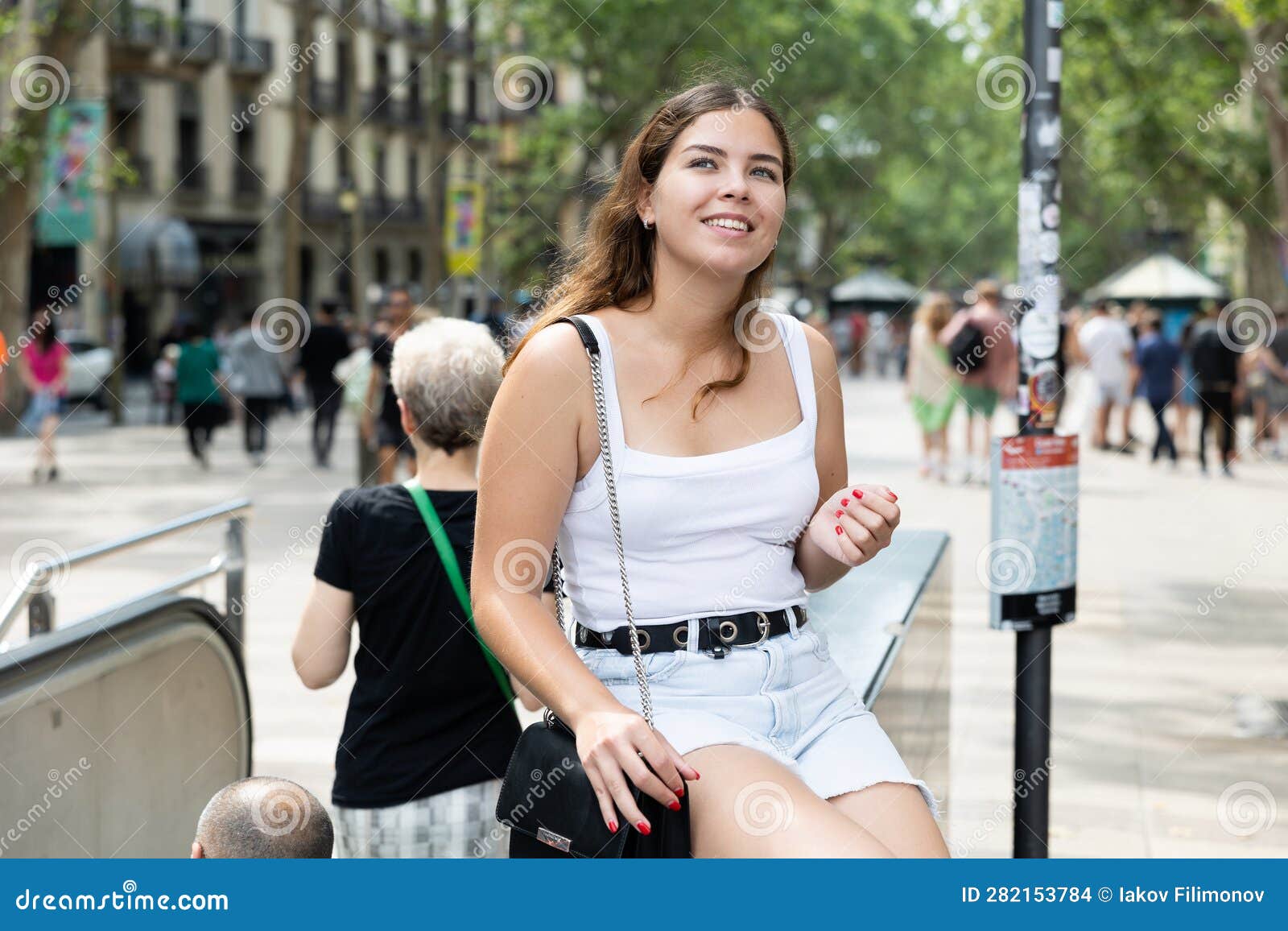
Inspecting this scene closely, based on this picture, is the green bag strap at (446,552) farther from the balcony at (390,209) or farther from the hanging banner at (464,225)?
the balcony at (390,209)

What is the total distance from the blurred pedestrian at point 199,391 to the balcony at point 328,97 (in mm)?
32226

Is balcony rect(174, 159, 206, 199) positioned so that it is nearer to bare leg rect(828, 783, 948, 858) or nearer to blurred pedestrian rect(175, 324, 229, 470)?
blurred pedestrian rect(175, 324, 229, 470)

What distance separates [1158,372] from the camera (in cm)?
1911

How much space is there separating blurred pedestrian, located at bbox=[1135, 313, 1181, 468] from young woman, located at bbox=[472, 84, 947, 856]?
16.9m

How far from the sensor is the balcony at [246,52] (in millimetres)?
44406

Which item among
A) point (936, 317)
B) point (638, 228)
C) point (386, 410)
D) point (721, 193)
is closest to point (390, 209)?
point (936, 317)

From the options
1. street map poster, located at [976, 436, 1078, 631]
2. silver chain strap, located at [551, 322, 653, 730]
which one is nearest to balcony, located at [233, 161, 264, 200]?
street map poster, located at [976, 436, 1078, 631]

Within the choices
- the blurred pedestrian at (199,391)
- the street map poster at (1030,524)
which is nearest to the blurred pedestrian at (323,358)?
the blurred pedestrian at (199,391)

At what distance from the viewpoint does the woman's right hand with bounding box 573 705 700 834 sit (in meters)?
2.02

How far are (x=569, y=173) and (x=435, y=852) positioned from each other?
129 feet

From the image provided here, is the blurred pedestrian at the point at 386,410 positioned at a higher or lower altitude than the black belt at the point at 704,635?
higher

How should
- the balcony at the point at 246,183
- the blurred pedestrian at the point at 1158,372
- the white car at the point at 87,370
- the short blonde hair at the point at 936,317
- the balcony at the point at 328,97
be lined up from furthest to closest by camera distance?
the balcony at the point at 328,97 < the balcony at the point at 246,183 < the white car at the point at 87,370 < the blurred pedestrian at the point at 1158,372 < the short blonde hair at the point at 936,317

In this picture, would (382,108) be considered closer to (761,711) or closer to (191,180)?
(191,180)

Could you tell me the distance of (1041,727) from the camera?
4.34 metres
